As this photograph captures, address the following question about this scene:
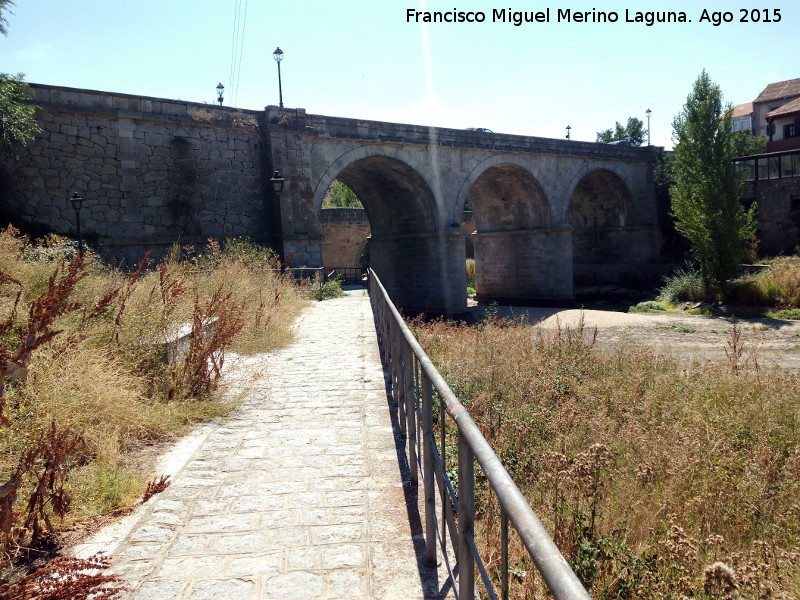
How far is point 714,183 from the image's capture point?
67.3ft

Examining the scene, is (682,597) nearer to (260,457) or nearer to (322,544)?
(322,544)

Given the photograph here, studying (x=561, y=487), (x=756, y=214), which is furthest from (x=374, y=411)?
(x=756, y=214)

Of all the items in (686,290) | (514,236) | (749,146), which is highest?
(749,146)

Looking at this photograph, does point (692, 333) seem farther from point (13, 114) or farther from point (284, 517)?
point (13, 114)

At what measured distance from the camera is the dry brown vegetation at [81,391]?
3025 mm

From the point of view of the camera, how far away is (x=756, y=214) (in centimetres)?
2459

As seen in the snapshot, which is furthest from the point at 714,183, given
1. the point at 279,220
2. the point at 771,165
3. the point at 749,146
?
the point at 749,146

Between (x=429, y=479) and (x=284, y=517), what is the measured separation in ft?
3.04

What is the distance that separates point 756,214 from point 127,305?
25718 millimetres

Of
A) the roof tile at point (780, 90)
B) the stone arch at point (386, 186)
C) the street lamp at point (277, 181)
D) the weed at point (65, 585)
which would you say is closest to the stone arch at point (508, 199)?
the stone arch at point (386, 186)

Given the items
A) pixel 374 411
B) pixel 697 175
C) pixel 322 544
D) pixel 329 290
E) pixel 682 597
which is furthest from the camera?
pixel 697 175

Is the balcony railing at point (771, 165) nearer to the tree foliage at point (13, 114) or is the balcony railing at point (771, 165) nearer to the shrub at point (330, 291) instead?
the shrub at point (330, 291)

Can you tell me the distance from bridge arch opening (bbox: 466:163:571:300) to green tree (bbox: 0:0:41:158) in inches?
605

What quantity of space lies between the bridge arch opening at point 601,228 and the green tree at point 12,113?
2247cm
